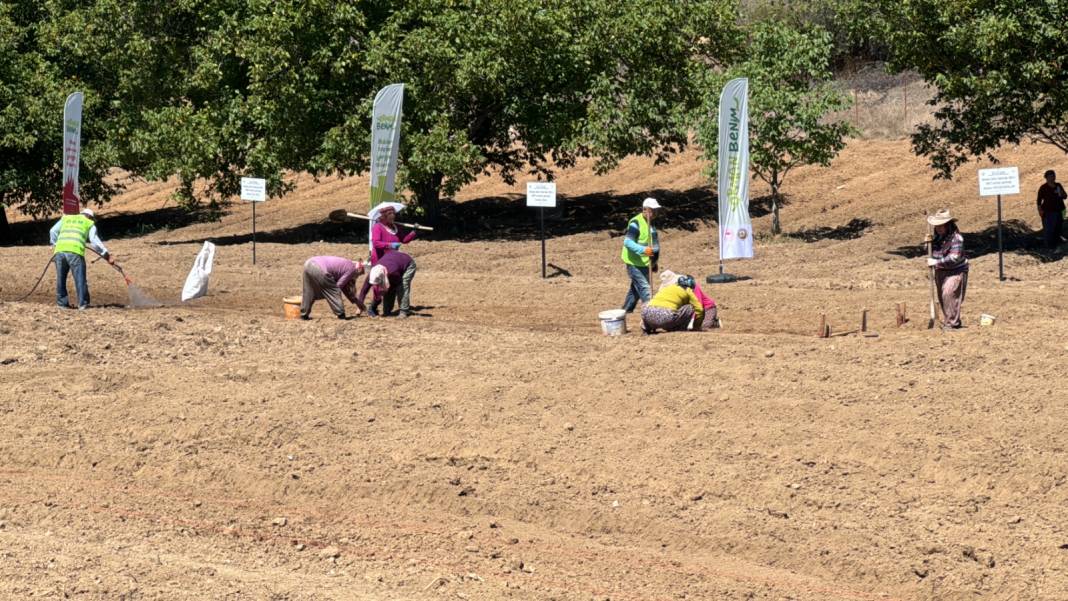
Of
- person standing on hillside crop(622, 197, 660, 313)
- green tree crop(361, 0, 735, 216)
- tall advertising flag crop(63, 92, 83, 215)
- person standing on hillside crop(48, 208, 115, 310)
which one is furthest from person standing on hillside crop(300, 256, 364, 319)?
green tree crop(361, 0, 735, 216)

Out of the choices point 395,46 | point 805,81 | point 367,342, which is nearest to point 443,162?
point 395,46

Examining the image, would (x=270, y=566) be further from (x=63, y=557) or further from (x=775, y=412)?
(x=775, y=412)

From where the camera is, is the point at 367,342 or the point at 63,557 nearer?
the point at 63,557

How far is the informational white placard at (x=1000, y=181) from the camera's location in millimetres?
19000

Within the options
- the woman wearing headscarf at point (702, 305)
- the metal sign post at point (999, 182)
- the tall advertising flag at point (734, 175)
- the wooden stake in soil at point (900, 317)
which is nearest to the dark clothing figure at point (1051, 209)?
the metal sign post at point (999, 182)

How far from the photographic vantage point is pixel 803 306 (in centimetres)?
1758

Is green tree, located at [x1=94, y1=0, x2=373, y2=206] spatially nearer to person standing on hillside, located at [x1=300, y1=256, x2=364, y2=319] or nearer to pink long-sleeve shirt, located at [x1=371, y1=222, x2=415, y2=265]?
pink long-sleeve shirt, located at [x1=371, y1=222, x2=415, y2=265]

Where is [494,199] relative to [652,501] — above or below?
above

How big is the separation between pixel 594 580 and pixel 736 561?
105 cm

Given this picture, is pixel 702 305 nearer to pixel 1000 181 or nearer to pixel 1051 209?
pixel 1000 181

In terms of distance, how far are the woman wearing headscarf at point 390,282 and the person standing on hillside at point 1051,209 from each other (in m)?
12.0

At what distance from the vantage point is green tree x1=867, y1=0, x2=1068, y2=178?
→ 2131 cm

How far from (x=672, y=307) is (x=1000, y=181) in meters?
7.57

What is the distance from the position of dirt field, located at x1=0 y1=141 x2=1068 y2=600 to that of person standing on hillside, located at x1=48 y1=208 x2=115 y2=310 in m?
0.56
